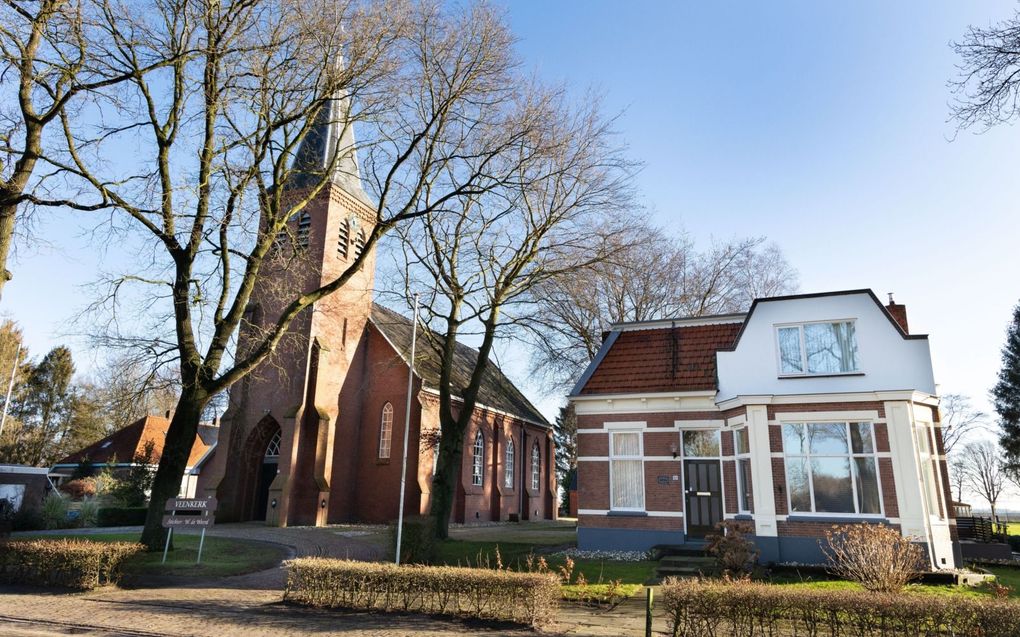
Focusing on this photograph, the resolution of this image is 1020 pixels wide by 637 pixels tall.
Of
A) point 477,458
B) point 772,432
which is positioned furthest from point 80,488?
point 772,432

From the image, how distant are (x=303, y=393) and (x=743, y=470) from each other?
20272 millimetres

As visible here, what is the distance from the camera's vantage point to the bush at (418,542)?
14.4 meters

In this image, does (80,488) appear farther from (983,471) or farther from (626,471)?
(983,471)

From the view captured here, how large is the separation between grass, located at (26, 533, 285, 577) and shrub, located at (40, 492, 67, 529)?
29.8 feet

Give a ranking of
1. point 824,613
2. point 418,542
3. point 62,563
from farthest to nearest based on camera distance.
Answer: point 418,542
point 62,563
point 824,613

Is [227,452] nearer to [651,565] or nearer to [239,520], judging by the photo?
[239,520]

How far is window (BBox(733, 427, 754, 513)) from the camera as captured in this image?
16.1 m

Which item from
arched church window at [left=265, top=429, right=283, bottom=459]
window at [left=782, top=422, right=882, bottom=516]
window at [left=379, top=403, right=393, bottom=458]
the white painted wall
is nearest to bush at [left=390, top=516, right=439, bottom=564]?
the white painted wall

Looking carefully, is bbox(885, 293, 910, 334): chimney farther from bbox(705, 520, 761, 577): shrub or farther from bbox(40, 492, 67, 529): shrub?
bbox(40, 492, 67, 529): shrub

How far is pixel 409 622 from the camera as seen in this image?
385 inches

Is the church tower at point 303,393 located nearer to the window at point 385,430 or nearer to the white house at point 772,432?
the window at point 385,430

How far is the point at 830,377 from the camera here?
1594 centimetres

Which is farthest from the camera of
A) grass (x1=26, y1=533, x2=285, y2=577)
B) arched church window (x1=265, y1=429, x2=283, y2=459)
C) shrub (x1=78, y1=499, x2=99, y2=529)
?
arched church window (x1=265, y1=429, x2=283, y2=459)

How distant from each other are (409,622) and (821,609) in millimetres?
6079
